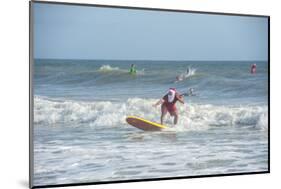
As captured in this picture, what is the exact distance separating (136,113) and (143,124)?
134 mm

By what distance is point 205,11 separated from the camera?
19.3 ft

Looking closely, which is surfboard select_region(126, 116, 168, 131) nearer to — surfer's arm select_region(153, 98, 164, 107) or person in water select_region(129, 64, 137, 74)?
surfer's arm select_region(153, 98, 164, 107)

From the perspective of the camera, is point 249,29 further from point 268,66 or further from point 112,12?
point 112,12

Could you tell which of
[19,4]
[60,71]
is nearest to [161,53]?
[60,71]

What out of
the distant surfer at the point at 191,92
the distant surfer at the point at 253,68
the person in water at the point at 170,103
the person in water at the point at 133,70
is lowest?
the person in water at the point at 170,103

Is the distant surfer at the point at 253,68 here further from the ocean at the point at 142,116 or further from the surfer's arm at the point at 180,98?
the surfer's arm at the point at 180,98

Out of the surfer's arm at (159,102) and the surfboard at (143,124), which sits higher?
the surfer's arm at (159,102)

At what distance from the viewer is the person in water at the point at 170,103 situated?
5.71 meters

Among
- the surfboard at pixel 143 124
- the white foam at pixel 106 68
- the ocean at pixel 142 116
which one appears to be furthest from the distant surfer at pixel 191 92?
the white foam at pixel 106 68

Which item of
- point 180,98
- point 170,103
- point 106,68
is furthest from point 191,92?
point 106,68

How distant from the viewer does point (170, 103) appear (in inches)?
226

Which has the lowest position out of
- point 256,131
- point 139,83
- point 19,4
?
point 256,131

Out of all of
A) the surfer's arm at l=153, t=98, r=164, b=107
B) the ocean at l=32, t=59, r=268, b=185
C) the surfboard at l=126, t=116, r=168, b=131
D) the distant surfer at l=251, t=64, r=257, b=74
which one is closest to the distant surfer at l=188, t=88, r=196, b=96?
the ocean at l=32, t=59, r=268, b=185

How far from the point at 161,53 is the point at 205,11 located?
675 millimetres
